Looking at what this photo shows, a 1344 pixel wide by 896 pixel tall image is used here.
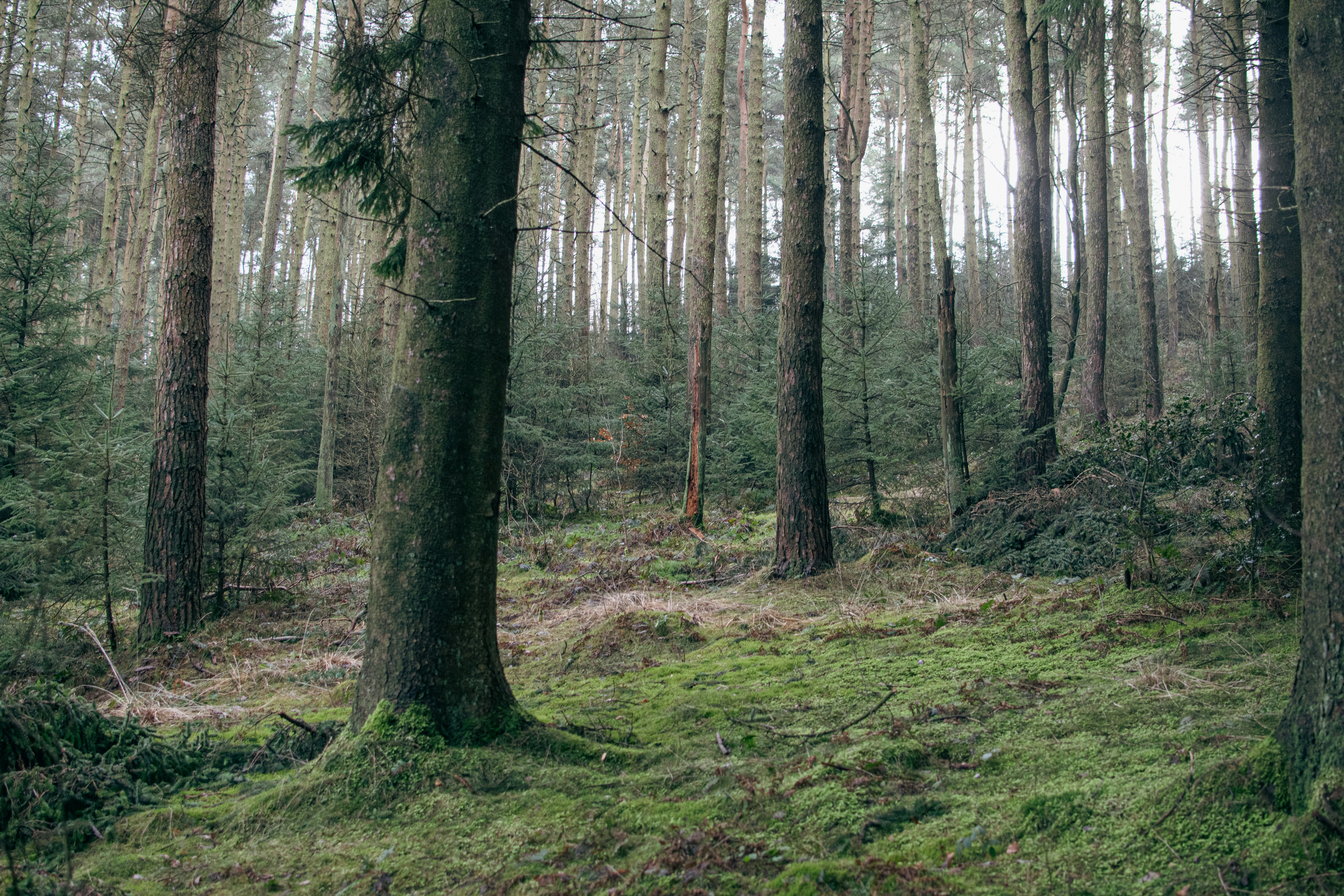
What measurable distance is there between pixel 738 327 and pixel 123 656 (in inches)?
464

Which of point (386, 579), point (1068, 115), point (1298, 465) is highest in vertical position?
point (1068, 115)

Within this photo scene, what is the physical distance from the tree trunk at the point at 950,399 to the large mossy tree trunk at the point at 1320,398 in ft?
20.3

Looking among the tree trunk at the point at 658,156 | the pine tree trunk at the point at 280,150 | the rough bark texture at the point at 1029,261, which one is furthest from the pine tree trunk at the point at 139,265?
the rough bark texture at the point at 1029,261

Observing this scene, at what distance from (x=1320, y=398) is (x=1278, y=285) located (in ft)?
12.8

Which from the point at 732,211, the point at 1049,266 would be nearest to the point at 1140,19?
the point at 1049,266

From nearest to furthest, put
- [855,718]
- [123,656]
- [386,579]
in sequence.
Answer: [386,579], [855,718], [123,656]

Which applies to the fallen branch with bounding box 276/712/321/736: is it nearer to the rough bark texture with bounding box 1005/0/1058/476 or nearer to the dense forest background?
the dense forest background

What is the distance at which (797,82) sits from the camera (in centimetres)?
777

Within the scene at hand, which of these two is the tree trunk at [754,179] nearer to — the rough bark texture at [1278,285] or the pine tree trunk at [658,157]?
the pine tree trunk at [658,157]

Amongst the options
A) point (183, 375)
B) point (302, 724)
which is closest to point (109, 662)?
point (302, 724)

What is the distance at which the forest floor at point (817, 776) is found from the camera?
2203mm

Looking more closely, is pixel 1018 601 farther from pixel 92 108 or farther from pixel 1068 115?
pixel 92 108

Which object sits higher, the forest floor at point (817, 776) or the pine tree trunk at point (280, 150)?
the pine tree trunk at point (280, 150)

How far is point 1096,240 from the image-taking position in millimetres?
14906
